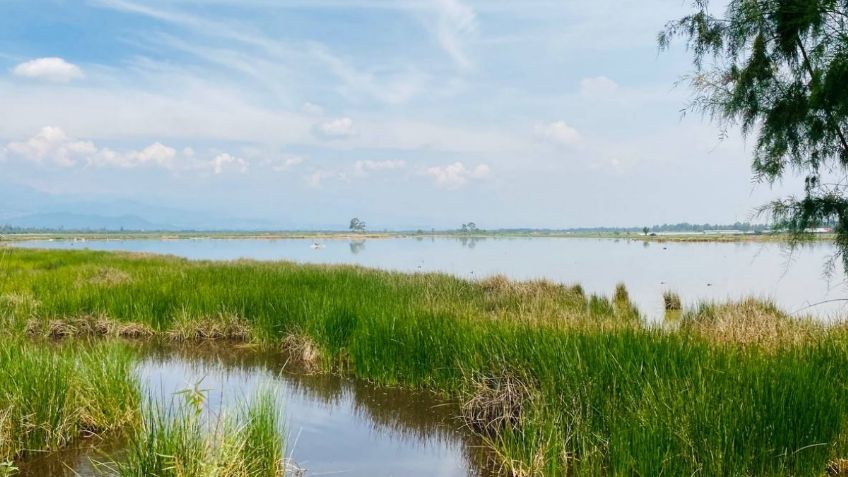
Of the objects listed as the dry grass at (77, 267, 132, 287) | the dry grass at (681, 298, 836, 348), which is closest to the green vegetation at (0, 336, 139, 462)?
the dry grass at (681, 298, 836, 348)

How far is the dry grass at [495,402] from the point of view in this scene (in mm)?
6293

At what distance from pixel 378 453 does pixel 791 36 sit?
1032 centimetres

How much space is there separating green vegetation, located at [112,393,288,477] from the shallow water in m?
0.39

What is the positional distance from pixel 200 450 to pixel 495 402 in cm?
334

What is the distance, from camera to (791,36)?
408 inches

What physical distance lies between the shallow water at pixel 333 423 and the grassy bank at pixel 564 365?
0.38m

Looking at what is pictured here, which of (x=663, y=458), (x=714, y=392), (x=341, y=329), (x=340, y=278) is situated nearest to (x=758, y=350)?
(x=714, y=392)

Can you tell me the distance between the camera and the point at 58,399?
5.67 m

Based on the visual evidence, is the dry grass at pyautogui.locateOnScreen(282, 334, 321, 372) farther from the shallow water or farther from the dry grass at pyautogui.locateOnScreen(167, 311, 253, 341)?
the dry grass at pyautogui.locateOnScreen(167, 311, 253, 341)

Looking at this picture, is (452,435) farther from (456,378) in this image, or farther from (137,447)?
(137,447)

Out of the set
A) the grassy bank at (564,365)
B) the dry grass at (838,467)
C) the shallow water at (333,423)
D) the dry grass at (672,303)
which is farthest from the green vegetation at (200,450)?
the dry grass at (672,303)

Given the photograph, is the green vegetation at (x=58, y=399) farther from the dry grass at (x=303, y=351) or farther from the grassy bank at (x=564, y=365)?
the grassy bank at (x=564, y=365)

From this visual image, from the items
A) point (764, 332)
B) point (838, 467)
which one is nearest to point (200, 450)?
point (838, 467)

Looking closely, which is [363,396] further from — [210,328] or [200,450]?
[210,328]
